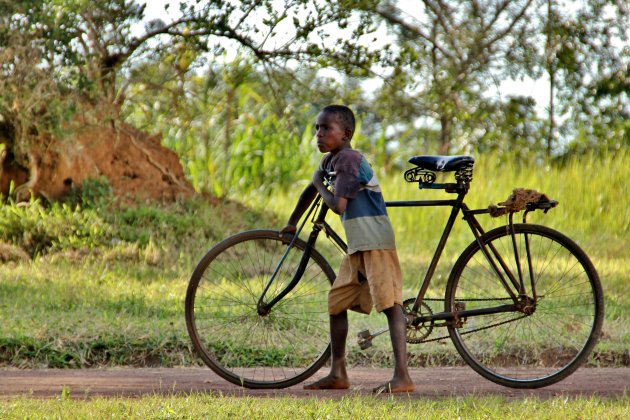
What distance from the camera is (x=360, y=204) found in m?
4.95

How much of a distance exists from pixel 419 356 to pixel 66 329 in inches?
102

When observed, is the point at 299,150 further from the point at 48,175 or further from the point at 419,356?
the point at 419,356

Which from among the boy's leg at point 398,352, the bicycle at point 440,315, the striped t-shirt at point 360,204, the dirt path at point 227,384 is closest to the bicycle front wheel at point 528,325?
the bicycle at point 440,315

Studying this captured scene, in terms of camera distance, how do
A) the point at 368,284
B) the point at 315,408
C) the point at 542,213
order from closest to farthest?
the point at 315,408
the point at 368,284
the point at 542,213

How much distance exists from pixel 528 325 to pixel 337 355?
7.71 feet

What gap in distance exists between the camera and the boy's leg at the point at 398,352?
488cm

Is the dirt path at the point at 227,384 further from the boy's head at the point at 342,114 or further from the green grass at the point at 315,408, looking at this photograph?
the boy's head at the point at 342,114

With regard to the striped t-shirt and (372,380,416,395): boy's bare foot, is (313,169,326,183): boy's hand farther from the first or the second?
(372,380,416,395): boy's bare foot

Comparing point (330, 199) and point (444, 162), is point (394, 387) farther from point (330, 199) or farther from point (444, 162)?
point (444, 162)

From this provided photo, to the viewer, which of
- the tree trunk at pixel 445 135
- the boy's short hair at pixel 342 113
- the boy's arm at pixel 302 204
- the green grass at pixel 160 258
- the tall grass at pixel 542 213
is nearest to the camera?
the boy's short hair at pixel 342 113

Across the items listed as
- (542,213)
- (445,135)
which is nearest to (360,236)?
(542,213)

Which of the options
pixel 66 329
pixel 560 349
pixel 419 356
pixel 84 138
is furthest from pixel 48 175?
pixel 560 349

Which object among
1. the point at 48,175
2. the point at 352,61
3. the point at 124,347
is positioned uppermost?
the point at 352,61

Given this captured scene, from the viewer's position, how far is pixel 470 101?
12.7 meters
